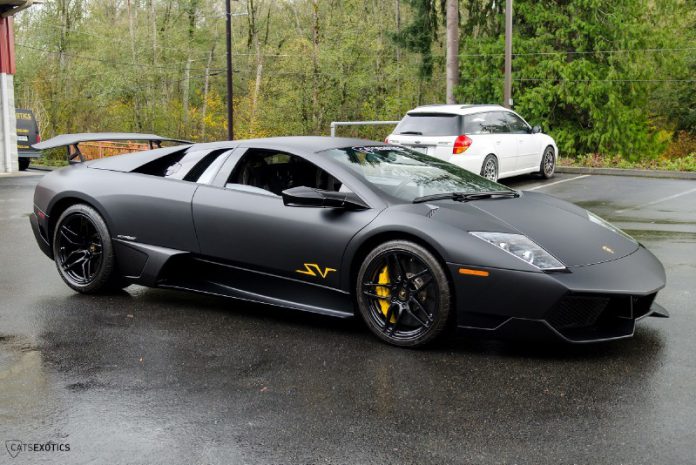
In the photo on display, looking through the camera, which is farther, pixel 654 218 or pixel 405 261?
pixel 654 218

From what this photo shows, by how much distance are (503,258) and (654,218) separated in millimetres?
7303

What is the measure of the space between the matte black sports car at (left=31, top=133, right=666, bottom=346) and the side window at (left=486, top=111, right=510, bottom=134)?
9001 millimetres

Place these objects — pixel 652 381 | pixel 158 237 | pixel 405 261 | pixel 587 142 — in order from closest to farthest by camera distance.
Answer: pixel 652 381 < pixel 405 261 < pixel 158 237 < pixel 587 142

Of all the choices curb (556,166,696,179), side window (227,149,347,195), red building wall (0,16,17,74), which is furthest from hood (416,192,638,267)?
red building wall (0,16,17,74)

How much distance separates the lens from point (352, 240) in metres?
5.32

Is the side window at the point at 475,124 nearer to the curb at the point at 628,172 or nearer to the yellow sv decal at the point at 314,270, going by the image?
the curb at the point at 628,172

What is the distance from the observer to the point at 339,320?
5949 millimetres

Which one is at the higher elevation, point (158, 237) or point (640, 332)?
point (158, 237)

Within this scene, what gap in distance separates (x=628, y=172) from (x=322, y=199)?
14.6 metres

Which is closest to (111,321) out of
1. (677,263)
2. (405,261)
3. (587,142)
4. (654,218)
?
(405,261)

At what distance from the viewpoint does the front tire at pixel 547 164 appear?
1711 cm

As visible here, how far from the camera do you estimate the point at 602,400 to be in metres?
4.23

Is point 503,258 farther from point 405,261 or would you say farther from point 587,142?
point 587,142

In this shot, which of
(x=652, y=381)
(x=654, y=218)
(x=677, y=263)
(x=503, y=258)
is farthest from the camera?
(x=654, y=218)
